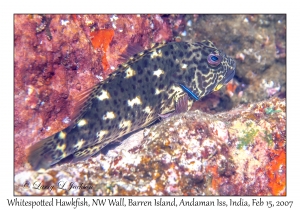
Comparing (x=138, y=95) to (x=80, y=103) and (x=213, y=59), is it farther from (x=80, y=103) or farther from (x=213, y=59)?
(x=213, y=59)

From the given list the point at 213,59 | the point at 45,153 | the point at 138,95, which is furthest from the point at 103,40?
the point at 45,153

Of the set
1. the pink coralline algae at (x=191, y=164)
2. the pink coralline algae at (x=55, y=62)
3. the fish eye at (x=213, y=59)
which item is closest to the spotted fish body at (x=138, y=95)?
the fish eye at (x=213, y=59)

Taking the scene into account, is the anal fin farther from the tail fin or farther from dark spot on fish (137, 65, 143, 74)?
the tail fin

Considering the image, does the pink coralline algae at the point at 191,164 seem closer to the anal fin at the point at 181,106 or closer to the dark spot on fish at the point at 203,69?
the anal fin at the point at 181,106
